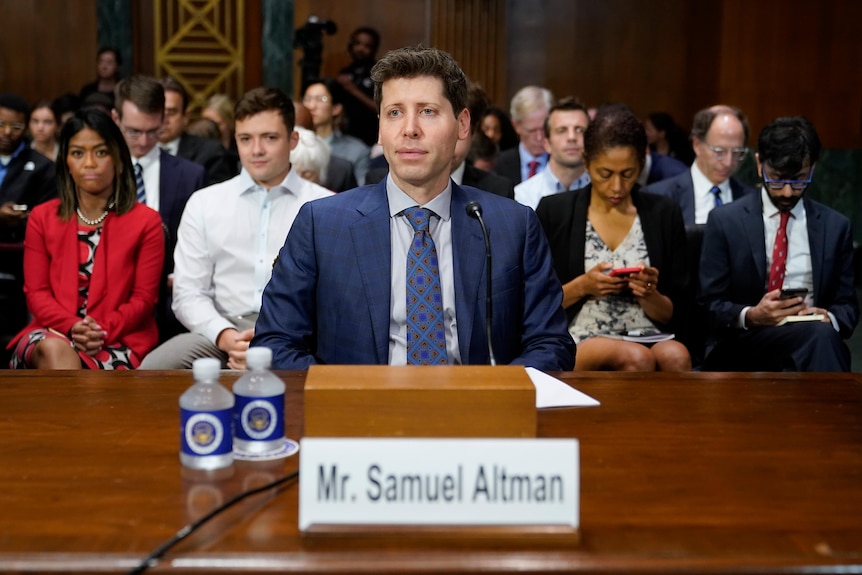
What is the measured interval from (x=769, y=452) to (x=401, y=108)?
3.65 ft

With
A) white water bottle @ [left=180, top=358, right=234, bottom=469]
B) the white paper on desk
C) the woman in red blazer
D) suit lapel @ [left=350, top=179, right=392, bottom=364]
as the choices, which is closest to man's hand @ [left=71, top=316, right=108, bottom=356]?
the woman in red blazer

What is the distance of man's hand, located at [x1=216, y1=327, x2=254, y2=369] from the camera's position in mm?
3033

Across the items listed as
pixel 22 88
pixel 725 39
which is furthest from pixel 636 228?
pixel 22 88

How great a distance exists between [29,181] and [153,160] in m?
0.72

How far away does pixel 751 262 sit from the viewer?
3.49 metres

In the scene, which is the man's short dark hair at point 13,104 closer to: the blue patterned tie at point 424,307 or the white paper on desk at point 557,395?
the blue patterned tie at point 424,307

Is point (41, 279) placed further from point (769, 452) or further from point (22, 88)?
point (22, 88)

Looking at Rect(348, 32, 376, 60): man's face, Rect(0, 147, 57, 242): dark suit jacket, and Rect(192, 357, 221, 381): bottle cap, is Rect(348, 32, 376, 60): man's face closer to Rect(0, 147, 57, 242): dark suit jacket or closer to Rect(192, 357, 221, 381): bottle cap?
Rect(0, 147, 57, 242): dark suit jacket

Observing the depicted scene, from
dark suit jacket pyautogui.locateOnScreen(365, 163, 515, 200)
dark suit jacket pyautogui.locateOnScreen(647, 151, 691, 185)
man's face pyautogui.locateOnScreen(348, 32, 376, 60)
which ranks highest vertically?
man's face pyautogui.locateOnScreen(348, 32, 376, 60)

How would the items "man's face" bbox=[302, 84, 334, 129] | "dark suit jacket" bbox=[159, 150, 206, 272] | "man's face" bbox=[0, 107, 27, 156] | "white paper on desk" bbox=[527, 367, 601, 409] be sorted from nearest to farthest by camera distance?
1. "white paper on desk" bbox=[527, 367, 601, 409]
2. "dark suit jacket" bbox=[159, 150, 206, 272]
3. "man's face" bbox=[0, 107, 27, 156]
4. "man's face" bbox=[302, 84, 334, 129]

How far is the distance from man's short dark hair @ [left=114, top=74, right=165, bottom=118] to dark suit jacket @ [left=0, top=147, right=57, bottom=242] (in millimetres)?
574

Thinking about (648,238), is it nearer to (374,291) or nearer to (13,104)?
(374,291)

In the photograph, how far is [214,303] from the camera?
11.6ft

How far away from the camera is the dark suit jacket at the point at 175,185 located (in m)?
4.25
